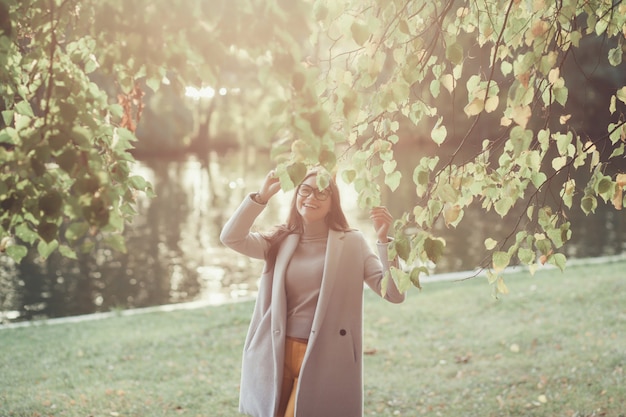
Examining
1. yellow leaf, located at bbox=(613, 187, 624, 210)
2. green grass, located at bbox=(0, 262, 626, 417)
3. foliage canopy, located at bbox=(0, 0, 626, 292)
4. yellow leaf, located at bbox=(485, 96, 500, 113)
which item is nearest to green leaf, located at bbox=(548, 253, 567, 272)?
foliage canopy, located at bbox=(0, 0, 626, 292)

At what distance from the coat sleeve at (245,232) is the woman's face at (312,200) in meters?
0.22

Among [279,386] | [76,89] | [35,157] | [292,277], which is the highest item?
[76,89]

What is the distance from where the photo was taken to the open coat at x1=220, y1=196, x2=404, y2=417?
381cm

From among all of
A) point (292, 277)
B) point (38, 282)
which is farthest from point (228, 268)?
point (292, 277)

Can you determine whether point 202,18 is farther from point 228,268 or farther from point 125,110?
point 228,268

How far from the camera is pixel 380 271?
3984 millimetres

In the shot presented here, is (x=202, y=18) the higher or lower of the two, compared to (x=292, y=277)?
higher

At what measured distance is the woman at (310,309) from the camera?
383 centimetres

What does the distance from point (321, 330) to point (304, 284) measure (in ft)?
0.91

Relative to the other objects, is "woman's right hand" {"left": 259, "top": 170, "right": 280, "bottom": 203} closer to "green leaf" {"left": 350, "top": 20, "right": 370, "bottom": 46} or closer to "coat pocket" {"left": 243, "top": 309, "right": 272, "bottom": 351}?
"coat pocket" {"left": 243, "top": 309, "right": 272, "bottom": 351}

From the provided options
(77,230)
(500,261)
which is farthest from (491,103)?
(77,230)

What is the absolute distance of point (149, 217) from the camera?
20.3 metres

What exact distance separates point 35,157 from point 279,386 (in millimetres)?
1921

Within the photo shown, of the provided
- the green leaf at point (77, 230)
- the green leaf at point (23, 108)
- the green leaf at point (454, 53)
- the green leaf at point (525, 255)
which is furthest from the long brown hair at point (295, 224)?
the green leaf at point (77, 230)
